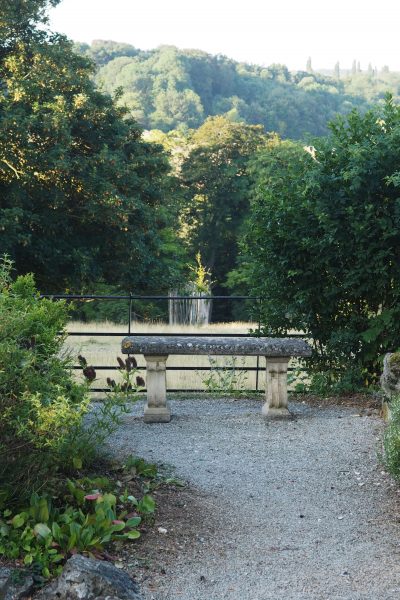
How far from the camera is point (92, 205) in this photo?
2275cm

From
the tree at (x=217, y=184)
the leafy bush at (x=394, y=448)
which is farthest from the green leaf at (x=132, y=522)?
the tree at (x=217, y=184)

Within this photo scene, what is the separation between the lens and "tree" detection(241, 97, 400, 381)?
9781mm

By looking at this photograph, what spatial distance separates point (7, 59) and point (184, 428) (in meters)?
17.2

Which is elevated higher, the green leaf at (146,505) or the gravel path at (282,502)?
the green leaf at (146,505)

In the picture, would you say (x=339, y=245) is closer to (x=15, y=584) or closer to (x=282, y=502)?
(x=282, y=502)

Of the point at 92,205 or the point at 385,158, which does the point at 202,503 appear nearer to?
the point at 385,158

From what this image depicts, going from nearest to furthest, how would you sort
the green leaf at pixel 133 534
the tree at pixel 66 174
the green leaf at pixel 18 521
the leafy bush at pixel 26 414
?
1. the green leaf at pixel 18 521
2. the leafy bush at pixel 26 414
3. the green leaf at pixel 133 534
4. the tree at pixel 66 174

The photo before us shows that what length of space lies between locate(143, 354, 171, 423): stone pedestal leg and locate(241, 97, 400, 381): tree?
2.21 metres

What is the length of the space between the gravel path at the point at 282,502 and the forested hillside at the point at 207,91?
155ft

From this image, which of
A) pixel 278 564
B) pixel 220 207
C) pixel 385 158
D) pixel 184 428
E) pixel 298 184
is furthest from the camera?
pixel 220 207

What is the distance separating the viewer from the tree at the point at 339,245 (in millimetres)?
9781

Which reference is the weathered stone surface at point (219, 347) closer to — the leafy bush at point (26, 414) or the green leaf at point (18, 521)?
the leafy bush at point (26, 414)

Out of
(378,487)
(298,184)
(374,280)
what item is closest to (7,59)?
(298,184)

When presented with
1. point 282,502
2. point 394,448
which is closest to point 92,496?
point 282,502
